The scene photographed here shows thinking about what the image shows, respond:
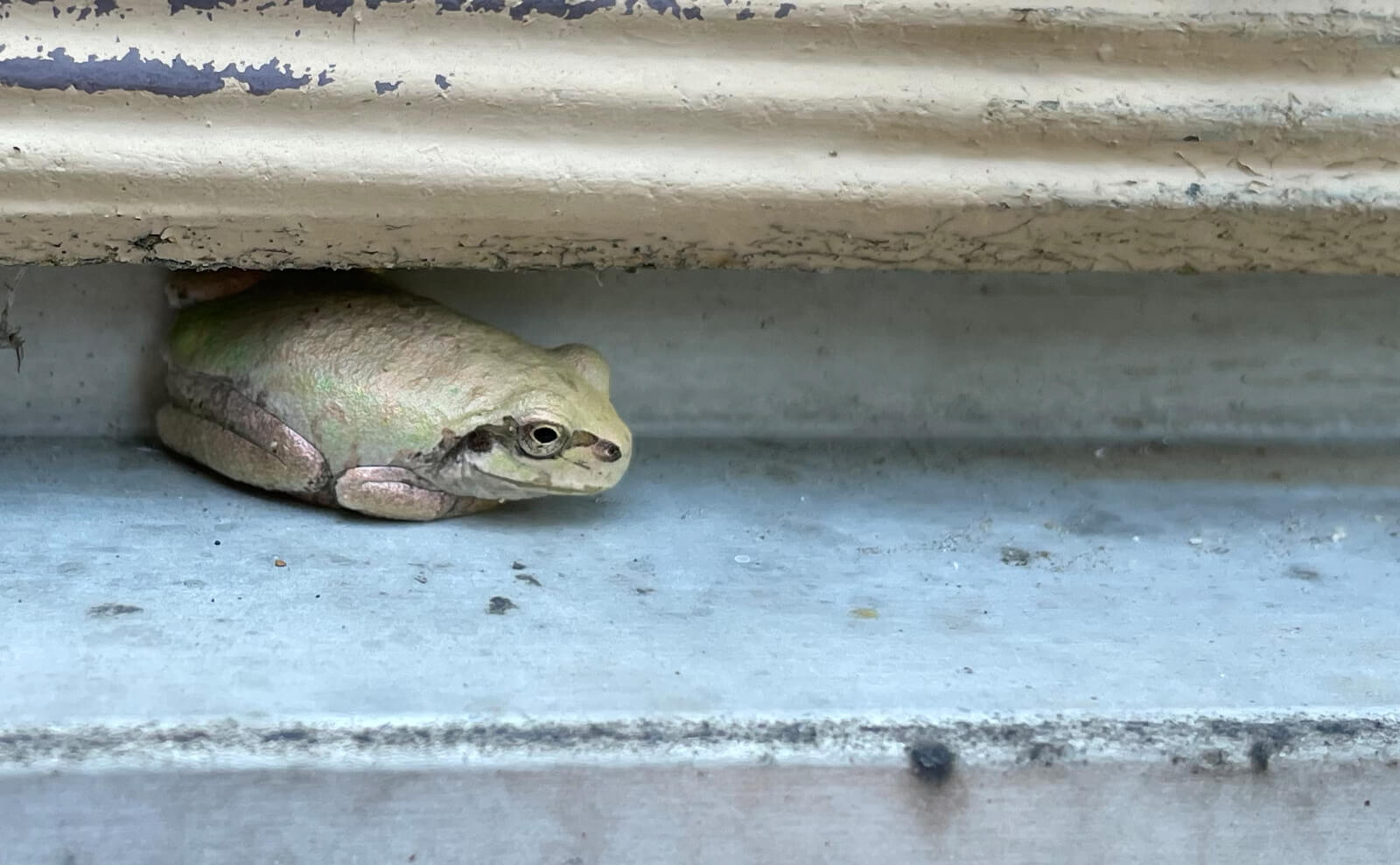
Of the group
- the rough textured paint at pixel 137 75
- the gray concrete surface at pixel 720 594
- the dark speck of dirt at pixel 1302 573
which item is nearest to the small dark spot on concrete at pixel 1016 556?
the gray concrete surface at pixel 720 594

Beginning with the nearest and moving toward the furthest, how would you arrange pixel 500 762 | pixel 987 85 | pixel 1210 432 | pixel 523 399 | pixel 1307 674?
pixel 500 762, pixel 1307 674, pixel 987 85, pixel 523 399, pixel 1210 432

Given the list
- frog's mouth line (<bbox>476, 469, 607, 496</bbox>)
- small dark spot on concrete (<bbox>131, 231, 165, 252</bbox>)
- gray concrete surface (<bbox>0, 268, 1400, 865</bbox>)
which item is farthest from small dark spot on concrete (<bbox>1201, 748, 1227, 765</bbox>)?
small dark spot on concrete (<bbox>131, 231, 165, 252</bbox>)

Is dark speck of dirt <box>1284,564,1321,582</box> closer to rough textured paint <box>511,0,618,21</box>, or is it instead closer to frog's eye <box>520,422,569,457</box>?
frog's eye <box>520,422,569,457</box>

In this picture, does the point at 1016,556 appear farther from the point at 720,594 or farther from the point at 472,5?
the point at 472,5

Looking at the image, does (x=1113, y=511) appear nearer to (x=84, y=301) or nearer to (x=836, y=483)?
(x=836, y=483)

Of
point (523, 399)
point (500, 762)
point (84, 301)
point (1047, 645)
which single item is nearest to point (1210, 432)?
point (1047, 645)

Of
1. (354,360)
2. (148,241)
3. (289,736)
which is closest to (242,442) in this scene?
(354,360)

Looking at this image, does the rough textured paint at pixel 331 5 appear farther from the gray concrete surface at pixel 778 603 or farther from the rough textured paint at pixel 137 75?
the gray concrete surface at pixel 778 603
